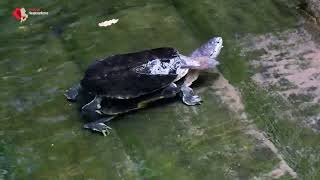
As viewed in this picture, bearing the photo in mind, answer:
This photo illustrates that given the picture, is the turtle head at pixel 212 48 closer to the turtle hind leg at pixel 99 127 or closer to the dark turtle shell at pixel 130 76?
the dark turtle shell at pixel 130 76

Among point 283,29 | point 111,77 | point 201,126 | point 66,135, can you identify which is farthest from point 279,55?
point 66,135

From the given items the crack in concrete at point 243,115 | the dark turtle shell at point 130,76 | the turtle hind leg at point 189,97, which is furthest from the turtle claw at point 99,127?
the crack in concrete at point 243,115

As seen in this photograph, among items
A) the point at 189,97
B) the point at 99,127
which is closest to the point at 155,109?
the point at 189,97

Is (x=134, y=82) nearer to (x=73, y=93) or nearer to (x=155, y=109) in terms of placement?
(x=155, y=109)

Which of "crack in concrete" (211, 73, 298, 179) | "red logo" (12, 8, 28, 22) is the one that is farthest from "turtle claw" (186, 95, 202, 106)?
"red logo" (12, 8, 28, 22)

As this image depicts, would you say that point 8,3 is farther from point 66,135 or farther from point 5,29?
point 66,135

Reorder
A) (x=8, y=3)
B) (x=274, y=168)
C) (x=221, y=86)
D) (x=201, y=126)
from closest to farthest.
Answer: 1. (x=274, y=168)
2. (x=201, y=126)
3. (x=221, y=86)
4. (x=8, y=3)

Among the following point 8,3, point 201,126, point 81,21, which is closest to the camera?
point 201,126
